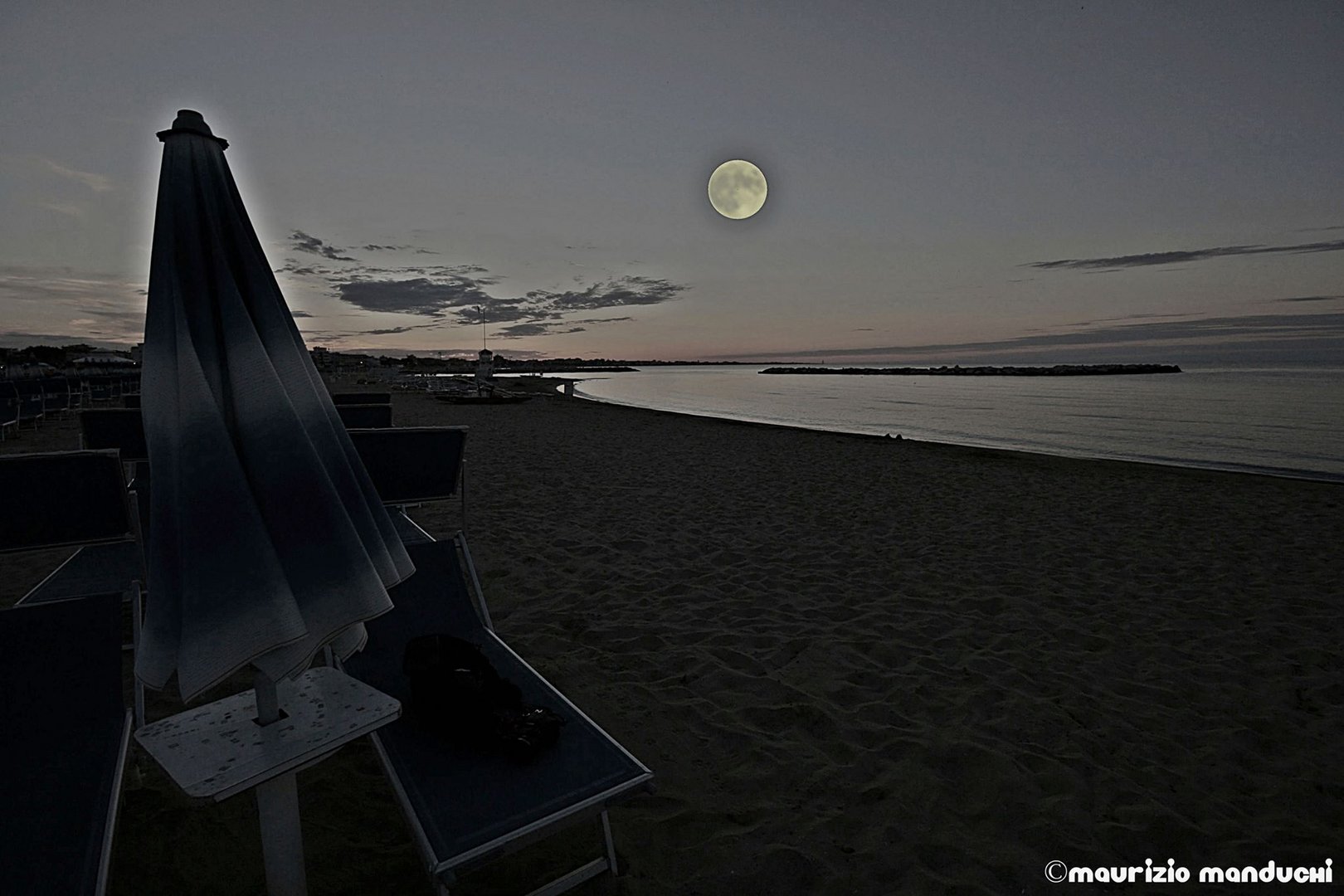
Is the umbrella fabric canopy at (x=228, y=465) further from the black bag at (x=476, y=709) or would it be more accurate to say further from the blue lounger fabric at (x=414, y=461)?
the blue lounger fabric at (x=414, y=461)

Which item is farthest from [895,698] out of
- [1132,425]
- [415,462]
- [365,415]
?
[1132,425]

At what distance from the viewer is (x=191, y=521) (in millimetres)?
1295

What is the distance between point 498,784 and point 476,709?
13.6 inches

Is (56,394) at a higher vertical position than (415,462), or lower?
lower

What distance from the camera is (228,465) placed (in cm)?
132

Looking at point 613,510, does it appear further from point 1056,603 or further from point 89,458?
point 89,458

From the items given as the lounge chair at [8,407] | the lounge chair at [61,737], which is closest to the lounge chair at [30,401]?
the lounge chair at [8,407]

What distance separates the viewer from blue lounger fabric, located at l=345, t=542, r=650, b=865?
5.97 feet

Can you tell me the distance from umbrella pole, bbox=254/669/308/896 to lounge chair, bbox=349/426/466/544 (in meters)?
1.97

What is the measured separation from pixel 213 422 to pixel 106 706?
1.70 metres

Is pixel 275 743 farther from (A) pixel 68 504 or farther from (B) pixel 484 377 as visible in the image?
(B) pixel 484 377

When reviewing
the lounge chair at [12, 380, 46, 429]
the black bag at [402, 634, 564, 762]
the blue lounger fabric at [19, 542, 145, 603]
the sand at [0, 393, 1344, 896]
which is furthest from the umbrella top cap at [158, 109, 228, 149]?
the lounge chair at [12, 380, 46, 429]

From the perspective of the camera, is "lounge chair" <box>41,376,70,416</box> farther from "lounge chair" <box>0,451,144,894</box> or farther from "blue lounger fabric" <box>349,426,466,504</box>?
"blue lounger fabric" <box>349,426,466,504</box>

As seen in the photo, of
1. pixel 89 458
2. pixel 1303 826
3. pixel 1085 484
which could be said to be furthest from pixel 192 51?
pixel 1085 484
